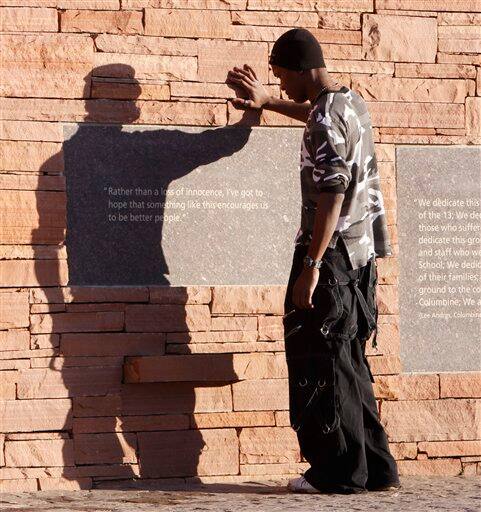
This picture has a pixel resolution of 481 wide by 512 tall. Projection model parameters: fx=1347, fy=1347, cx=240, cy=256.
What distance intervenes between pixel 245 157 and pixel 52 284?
109 cm

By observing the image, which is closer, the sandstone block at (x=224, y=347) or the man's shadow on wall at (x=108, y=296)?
the man's shadow on wall at (x=108, y=296)

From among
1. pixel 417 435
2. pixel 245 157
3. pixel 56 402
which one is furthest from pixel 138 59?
pixel 417 435

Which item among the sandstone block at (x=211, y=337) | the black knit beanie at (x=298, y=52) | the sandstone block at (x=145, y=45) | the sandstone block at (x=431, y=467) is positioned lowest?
the sandstone block at (x=431, y=467)

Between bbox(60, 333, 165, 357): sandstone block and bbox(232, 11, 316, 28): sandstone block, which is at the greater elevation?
bbox(232, 11, 316, 28): sandstone block

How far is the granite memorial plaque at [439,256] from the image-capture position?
649cm

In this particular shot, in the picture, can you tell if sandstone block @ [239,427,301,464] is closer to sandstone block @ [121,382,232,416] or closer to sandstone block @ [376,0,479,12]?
sandstone block @ [121,382,232,416]

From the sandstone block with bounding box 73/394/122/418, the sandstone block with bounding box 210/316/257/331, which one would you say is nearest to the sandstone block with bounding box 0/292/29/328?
the sandstone block with bounding box 73/394/122/418

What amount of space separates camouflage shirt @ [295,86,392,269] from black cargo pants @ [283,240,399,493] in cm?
10

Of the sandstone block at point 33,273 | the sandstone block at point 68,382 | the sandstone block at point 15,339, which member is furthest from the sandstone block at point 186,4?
the sandstone block at point 68,382

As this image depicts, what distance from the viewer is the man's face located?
5805mm

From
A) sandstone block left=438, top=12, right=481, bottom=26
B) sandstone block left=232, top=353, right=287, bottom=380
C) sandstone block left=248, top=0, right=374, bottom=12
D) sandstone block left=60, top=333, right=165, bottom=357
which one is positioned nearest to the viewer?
sandstone block left=60, top=333, right=165, bottom=357

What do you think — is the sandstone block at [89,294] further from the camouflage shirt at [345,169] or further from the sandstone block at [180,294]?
the camouflage shirt at [345,169]

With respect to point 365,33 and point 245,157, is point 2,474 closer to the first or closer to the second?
point 245,157

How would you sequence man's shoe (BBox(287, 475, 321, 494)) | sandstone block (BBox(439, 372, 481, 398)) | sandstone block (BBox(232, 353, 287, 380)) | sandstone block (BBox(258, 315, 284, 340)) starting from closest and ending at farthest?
man's shoe (BBox(287, 475, 321, 494)) < sandstone block (BBox(232, 353, 287, 380)) < sandstone block (BBox(258, 315, 284, 340)) < sandstone block (BBox(439, 372, 481, 398))
